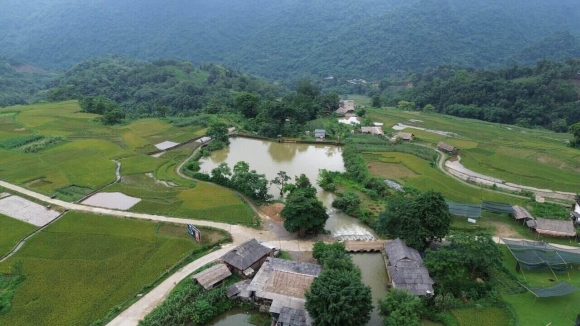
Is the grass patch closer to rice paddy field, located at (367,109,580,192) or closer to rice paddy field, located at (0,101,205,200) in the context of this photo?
rice paddy field, located at (367,109,580,192)

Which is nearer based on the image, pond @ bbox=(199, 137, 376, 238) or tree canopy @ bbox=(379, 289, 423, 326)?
tree canopy @ bbox=(379, 289, 423, 326)

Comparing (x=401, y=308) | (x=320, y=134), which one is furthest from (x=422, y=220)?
Result: (x=320, y=134)

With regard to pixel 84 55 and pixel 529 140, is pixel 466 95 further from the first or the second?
pixel 84 55

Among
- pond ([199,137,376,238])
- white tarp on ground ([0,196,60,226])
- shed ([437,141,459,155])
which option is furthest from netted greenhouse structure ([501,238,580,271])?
white tarp on ground ([0,196,60,226])

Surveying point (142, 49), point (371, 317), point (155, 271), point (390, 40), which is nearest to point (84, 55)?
point (142, 49)

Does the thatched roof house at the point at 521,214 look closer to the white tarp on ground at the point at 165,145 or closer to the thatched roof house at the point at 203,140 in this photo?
the thatched roof house at the point at 203,140

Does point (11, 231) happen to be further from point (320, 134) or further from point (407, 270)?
point (320, 134)

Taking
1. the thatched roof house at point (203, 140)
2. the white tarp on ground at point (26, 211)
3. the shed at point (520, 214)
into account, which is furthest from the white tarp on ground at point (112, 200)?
the shed at point (520, 214)
